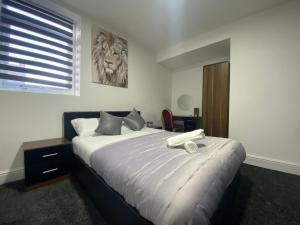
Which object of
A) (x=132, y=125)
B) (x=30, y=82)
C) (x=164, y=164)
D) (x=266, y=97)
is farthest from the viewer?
(x=132, y=125)

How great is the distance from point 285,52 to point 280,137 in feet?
4.59

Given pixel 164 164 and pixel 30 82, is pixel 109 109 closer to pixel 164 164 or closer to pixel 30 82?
pixel 30 82

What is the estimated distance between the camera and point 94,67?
9.02ft

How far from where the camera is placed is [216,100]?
3.05m

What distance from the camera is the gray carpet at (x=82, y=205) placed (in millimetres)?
1263

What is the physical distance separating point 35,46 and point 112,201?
8.13 ft

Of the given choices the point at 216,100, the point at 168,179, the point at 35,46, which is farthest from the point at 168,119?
the point at 35,46

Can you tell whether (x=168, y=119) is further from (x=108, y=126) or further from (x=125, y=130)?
(x=108, y=126)

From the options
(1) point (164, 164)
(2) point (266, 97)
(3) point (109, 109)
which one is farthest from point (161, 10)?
(1) point (164, 164)

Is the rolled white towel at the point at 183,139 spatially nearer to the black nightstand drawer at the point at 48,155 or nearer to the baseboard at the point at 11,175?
the black nightstand drawer at the point at 48,155

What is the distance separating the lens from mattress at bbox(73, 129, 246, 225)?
2.31 feet

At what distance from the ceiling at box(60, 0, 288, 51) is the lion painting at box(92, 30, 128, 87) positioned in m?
0.29

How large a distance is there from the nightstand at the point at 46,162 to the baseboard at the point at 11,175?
40 cm

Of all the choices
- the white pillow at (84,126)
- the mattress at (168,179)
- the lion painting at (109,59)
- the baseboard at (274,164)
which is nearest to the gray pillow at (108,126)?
the white pillow at (84,126)
